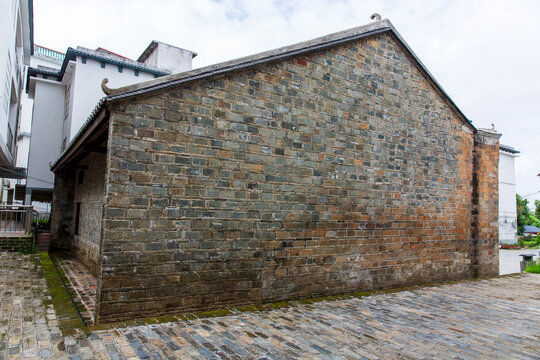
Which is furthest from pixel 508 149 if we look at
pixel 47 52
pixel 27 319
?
pixel 47 52

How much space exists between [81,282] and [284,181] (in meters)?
4.89

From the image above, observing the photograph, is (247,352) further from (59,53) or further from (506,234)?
(506,234)

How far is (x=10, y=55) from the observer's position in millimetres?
11547

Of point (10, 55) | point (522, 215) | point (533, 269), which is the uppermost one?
point (10, 55)

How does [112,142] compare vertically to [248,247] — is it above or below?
above

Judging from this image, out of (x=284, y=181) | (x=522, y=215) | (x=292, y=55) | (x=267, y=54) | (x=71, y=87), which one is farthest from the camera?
(x=522, y=215)

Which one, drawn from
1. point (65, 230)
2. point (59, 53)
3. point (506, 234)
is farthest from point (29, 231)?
point (506, 234)

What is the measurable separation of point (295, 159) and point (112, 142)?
10.2ft

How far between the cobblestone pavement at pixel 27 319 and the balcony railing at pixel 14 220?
417 centimetres

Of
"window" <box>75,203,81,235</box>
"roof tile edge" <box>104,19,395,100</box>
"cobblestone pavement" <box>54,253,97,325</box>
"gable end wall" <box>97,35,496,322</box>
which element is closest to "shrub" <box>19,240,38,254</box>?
"cobblestone pavement" <box>54,253,97,325</box>

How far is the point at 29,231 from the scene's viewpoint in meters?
11.9

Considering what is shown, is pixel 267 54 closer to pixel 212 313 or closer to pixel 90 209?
pixel 212 313

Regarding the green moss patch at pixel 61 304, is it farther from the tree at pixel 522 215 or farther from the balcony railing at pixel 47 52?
the tree at pixel 522 215

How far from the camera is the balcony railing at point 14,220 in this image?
463 inches
